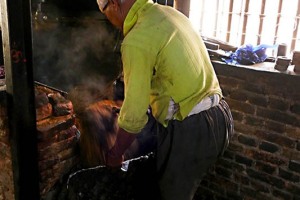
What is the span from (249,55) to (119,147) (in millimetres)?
2129

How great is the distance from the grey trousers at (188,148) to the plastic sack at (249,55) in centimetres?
131

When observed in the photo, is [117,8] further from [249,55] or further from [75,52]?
[249,55]

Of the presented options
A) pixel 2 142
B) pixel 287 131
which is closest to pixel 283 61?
pixel 287 131

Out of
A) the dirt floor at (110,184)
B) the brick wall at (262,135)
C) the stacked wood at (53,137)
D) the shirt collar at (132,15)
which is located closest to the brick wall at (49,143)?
the stacked wood at (53,137)

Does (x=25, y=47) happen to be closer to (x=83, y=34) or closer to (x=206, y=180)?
(x=83, y=34)

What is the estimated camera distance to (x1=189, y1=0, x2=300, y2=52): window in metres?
4.02

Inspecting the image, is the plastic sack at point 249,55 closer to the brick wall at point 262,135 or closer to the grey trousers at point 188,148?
the brick wall at point 262,135

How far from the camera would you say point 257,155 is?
402 cm

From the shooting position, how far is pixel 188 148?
2.62 metres

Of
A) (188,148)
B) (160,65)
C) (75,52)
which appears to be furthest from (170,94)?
(75,52)

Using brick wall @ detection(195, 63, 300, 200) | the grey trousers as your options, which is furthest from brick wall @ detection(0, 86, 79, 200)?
brick wall @ detection(195, 63, 300, 200)

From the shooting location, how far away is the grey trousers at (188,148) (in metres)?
2.59

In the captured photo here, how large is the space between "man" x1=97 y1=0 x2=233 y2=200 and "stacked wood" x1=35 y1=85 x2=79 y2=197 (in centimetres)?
54

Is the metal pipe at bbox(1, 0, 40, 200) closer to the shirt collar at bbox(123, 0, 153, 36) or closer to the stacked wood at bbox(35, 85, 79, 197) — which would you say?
the stacked wood at bbox(35, 85, 79, 197)
